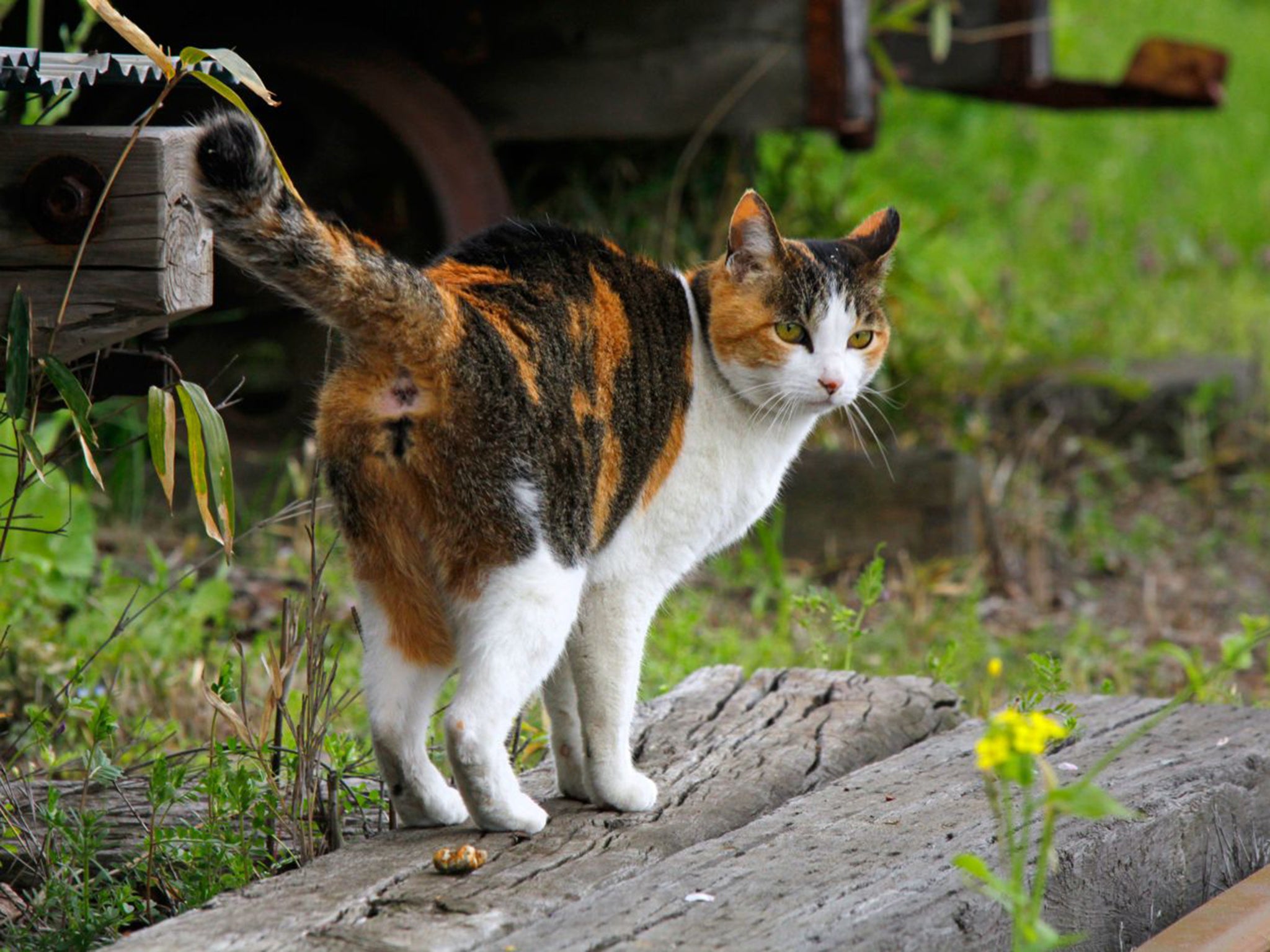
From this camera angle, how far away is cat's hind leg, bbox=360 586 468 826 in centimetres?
239

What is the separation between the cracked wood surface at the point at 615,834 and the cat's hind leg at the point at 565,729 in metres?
0.05

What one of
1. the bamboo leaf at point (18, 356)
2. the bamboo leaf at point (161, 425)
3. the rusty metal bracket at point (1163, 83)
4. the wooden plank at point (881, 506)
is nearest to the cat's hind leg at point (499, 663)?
the bamboo leaf at point (161, 425)

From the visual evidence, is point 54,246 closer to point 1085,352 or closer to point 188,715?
point 188,715

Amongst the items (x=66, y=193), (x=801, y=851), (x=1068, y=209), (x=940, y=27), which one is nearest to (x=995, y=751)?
(x=801, y=851)

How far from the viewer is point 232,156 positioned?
204cm

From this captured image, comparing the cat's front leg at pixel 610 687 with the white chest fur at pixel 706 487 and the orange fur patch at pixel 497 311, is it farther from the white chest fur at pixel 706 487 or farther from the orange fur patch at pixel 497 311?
the orange fur patch at pixel 497 311

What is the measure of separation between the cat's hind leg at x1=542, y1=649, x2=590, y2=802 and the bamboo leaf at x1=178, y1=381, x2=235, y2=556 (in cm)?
68

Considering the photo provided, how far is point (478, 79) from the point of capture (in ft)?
16.4

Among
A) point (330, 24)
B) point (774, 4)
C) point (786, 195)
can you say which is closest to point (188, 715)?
point (330, 24)

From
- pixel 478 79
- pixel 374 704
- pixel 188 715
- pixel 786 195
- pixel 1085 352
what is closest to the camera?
pixel 374 704

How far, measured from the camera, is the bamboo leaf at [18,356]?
2098 millimetres

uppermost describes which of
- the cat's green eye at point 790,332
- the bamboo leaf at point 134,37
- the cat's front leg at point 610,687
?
the bamboo leaf at point 134,37

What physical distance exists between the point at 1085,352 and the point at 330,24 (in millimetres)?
3650

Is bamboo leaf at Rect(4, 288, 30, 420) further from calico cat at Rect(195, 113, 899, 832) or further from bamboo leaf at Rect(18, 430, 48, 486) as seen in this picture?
calico cat at Rect(195, 113, 899, 832)
